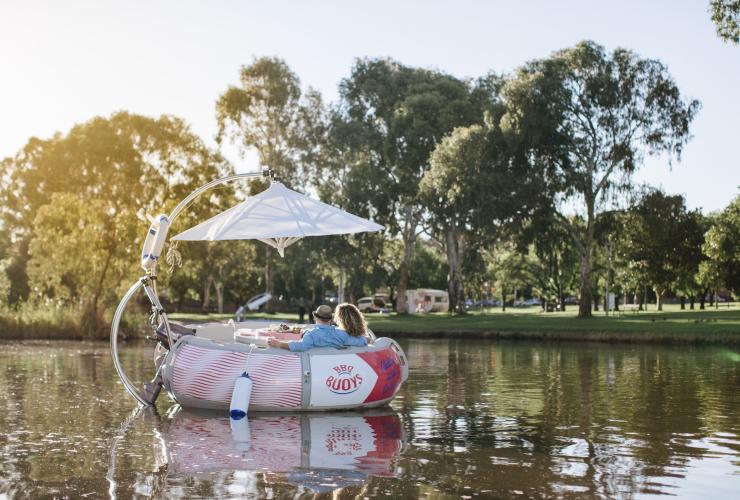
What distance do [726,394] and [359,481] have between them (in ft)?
36.0

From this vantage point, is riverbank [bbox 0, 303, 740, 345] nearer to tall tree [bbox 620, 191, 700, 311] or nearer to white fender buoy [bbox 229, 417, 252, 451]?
tall tree [bbox 620, 191, 700, 311]

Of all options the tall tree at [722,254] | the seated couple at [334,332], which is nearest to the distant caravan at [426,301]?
the tall tree at [722,254]

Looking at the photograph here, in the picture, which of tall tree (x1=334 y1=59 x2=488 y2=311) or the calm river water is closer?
the calm river water

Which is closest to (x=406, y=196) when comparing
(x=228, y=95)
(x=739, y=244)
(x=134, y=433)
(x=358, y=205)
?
(x=358, y=205)

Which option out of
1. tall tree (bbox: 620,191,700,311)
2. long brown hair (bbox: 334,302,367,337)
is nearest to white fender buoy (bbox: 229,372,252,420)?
long brown hair (bbox: 334,302,367,337)

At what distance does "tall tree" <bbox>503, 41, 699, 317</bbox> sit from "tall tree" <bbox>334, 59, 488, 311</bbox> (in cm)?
1102

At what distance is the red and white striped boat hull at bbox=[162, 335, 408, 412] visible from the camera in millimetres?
15570

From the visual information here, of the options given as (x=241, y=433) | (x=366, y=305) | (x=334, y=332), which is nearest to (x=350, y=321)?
(x=334, y=332)

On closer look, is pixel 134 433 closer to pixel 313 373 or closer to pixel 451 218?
pixel 313 373

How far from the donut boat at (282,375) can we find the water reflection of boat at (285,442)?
242 mm

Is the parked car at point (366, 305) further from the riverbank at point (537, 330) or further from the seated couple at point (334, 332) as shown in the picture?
the seated couple at point (334, 332)

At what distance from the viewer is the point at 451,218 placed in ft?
198

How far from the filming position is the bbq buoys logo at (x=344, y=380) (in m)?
15.7

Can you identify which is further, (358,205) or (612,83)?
(358,205)
